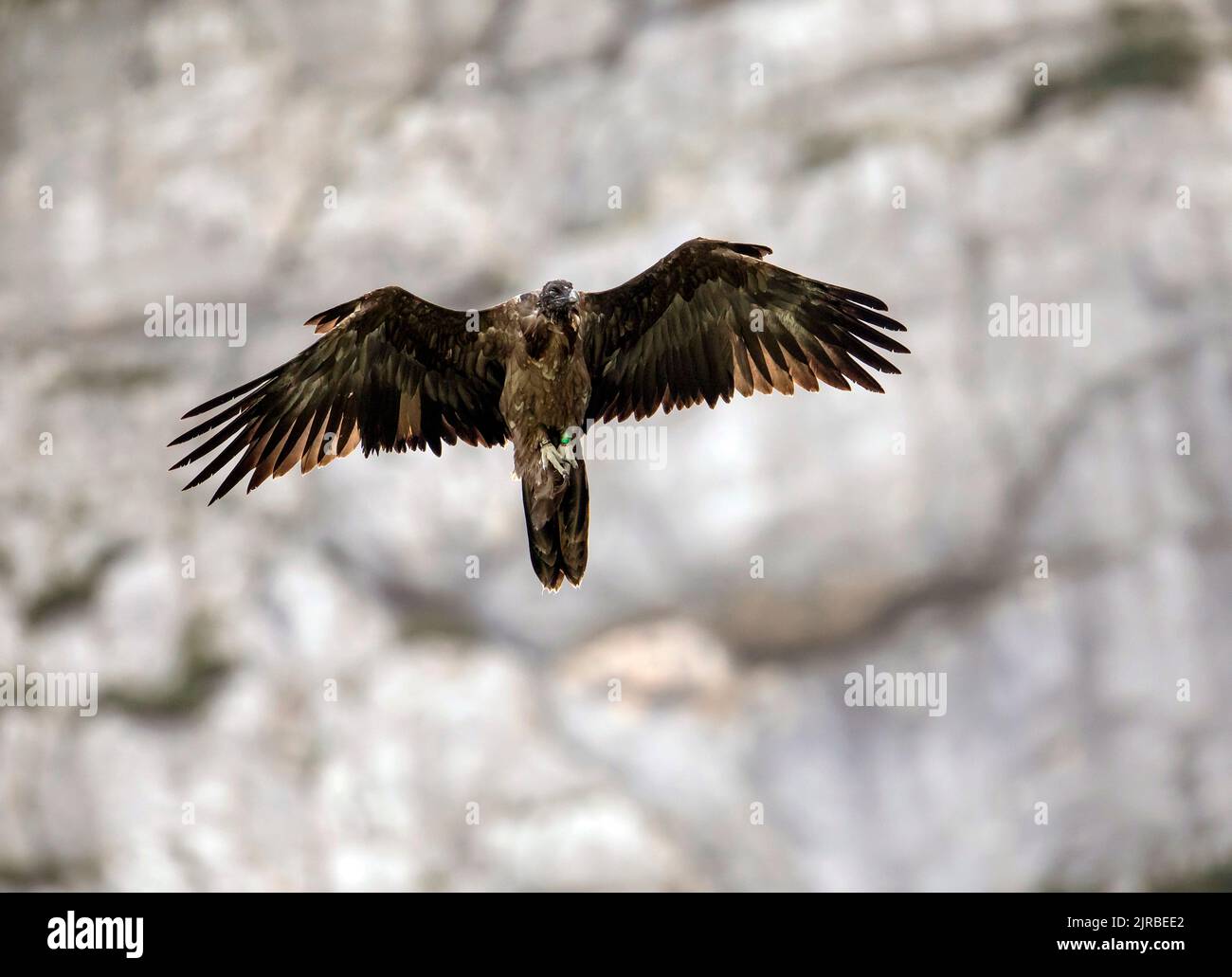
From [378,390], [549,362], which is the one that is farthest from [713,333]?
[378,390]

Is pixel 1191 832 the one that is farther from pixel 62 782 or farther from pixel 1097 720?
pixel 62 782

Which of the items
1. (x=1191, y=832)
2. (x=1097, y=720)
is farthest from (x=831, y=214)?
(x=1191, y=832)

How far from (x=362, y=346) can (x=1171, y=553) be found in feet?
24.5

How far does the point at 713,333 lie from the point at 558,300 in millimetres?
875

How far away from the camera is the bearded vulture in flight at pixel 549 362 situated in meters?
5.43

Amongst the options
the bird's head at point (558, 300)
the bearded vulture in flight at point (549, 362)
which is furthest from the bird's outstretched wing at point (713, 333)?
the bird's head at point (558, 300)

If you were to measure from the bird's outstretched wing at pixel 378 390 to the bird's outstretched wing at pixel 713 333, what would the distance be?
0.48 m

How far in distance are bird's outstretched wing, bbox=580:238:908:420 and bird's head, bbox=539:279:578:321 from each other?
0.44 meters

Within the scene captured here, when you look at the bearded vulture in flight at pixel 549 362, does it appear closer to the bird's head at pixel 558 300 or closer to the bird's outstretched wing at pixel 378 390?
the bird's outstretched wing at pixel 378 390

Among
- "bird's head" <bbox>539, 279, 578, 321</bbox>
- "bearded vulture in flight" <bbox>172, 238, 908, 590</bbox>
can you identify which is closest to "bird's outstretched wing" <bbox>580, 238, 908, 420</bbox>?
"bearded vulture in flight" <bbox>172, 238, 908, 590</bbox>

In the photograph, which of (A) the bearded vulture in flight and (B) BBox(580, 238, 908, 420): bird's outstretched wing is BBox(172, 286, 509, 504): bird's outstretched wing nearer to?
(A) the bearded vulture in flight

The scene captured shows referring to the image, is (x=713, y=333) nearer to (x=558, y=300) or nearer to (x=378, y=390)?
(x=558, y=300)

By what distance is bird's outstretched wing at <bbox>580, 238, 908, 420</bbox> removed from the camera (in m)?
5.62

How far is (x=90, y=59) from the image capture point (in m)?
12.9
